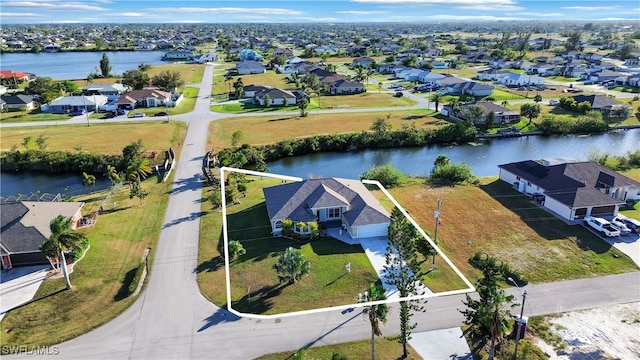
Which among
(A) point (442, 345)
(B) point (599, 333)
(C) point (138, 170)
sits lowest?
(B) point (599, 333)

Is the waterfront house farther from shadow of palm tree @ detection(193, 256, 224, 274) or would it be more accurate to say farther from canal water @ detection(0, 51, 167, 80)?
shadow of palm tree @ detection(193, 256, 224, 274)

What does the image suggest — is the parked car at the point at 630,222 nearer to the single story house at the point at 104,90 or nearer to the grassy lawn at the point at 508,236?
the grassy lawn at the point at 508,236

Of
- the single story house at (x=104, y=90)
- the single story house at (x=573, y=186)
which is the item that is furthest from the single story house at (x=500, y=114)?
the single story house at (x=104, y=90)

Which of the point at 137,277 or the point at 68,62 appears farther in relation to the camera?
the point at 68,62

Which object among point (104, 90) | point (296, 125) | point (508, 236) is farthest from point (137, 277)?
point (104, 90)

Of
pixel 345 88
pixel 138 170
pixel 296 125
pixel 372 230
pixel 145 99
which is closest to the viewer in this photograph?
pixel 372 230

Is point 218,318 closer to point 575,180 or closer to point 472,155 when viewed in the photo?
point 575,180
